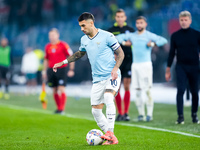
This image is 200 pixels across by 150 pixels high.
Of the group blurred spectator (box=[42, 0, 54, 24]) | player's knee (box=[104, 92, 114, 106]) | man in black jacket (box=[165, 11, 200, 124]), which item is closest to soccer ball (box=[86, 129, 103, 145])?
player's knee (box=[104, 92, 114, 106])

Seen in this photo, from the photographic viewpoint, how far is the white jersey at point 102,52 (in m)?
7.36

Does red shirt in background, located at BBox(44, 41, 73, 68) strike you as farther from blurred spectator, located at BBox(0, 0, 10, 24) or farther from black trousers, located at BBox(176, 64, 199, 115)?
blurred spectator, located at BBox(0, 0, 10, 24)

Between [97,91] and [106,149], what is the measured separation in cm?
114

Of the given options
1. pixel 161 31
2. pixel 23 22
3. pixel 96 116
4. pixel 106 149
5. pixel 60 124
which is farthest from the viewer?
pixel 23 22

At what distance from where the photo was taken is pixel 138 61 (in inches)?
439

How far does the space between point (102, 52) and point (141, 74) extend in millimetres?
3836

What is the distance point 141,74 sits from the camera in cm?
1110

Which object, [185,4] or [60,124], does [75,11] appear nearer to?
[185,4]

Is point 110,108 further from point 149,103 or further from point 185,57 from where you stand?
point 149,103

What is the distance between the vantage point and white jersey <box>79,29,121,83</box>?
24.2 ft

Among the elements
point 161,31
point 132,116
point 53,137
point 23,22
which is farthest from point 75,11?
point 53,137

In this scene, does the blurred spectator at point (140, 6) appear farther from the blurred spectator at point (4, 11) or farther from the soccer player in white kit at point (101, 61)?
the soccer player in white kit at point (101, 61)

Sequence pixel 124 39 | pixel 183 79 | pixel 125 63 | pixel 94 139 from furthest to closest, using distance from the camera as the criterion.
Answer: pixel 125 63 → pixel 124 39 → pixel 183 79 → pixel 94 139

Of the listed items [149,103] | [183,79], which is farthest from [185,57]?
[149,103]
